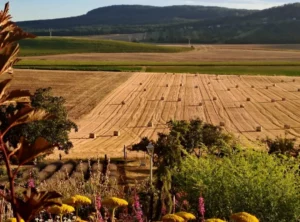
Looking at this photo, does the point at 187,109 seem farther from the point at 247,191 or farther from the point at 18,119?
the point at 18,119

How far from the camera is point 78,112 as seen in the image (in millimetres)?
38781

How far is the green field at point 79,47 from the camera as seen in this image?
120 meters

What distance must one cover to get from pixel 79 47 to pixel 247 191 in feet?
397

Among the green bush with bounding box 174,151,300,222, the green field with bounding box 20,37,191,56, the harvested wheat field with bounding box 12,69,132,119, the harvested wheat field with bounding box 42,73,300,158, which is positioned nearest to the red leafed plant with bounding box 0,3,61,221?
the green bush with bounding box 174,151,300,222

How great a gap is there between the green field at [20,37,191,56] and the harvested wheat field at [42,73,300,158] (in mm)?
62628

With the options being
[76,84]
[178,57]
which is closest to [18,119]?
[76,84]

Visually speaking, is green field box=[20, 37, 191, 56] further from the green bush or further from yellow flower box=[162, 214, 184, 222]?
yellow flower box=[162, 214, 184, 222]

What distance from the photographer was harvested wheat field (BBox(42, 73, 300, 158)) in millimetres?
29672

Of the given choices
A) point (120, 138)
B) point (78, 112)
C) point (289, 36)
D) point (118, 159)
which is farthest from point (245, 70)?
point (289, 36)

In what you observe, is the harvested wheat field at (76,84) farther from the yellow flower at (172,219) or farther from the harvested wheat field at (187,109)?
the yellow flower at (172,219)

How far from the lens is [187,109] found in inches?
1531

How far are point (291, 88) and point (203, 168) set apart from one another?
42.8m

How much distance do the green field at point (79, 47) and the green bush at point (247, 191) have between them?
105431 millimetres

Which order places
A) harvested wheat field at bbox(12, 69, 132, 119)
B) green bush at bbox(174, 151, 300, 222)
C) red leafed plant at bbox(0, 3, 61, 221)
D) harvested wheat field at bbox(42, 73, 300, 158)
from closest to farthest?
1. red leafed plant at bbox(0, 3, 61, 221)
2. green bush at bbox(174, 151, 300, 222)
3. harvested wheat field at bbox(42, 73, 300, 158)
4. harvested wheat field at bbox(12, 69, 132, 119)
